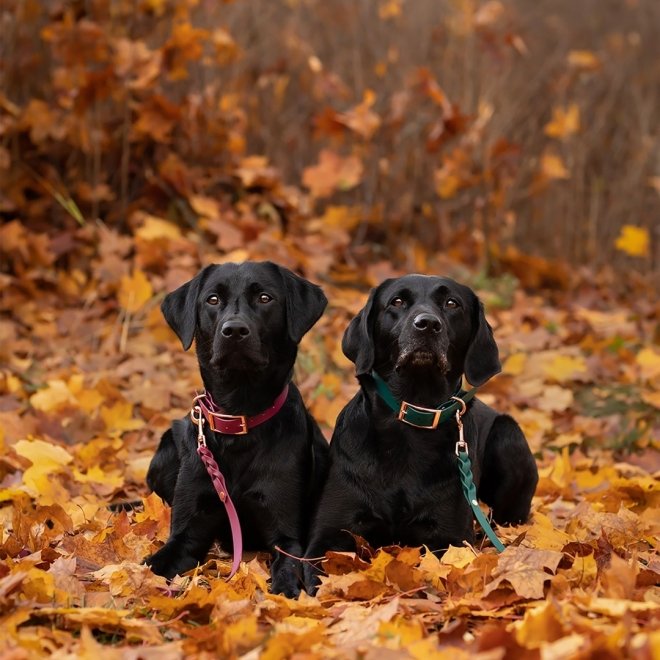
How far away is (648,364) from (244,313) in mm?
4317

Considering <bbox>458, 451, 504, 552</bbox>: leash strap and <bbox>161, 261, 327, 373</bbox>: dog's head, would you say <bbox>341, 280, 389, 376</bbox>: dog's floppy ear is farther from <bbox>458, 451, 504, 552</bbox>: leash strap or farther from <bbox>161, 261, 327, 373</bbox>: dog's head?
<bbox>458, 451, 504, 552</bbox>: leash strap

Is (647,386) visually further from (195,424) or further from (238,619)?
(238,619)

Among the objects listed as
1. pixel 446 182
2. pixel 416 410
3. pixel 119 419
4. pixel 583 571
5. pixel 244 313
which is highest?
pixel 446 182

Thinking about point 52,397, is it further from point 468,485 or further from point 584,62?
point 584,62

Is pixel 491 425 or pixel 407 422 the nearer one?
pixel 407 422

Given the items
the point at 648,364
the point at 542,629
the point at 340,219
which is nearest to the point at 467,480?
the point at 542,629

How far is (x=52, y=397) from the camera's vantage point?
586 cm

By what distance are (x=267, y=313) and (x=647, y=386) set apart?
380 cm

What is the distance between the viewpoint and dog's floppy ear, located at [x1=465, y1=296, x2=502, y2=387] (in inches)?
156

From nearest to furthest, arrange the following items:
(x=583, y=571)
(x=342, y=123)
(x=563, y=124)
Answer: (x=583, y=571) < (x=342, y=123) < (x=563, y=124)

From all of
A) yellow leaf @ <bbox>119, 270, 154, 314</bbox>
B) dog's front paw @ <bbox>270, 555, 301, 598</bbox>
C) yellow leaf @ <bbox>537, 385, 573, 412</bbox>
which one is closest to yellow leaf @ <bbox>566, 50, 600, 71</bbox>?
yellow leaf @ <bbox>537, 385, 573, 412</bbox>

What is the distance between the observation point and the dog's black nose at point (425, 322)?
371 cm

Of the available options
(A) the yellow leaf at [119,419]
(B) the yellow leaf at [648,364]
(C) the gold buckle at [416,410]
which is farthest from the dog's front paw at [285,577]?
(B) the yellow leaf at [648,364]

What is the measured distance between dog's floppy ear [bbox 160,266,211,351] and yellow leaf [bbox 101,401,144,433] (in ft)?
5.17
